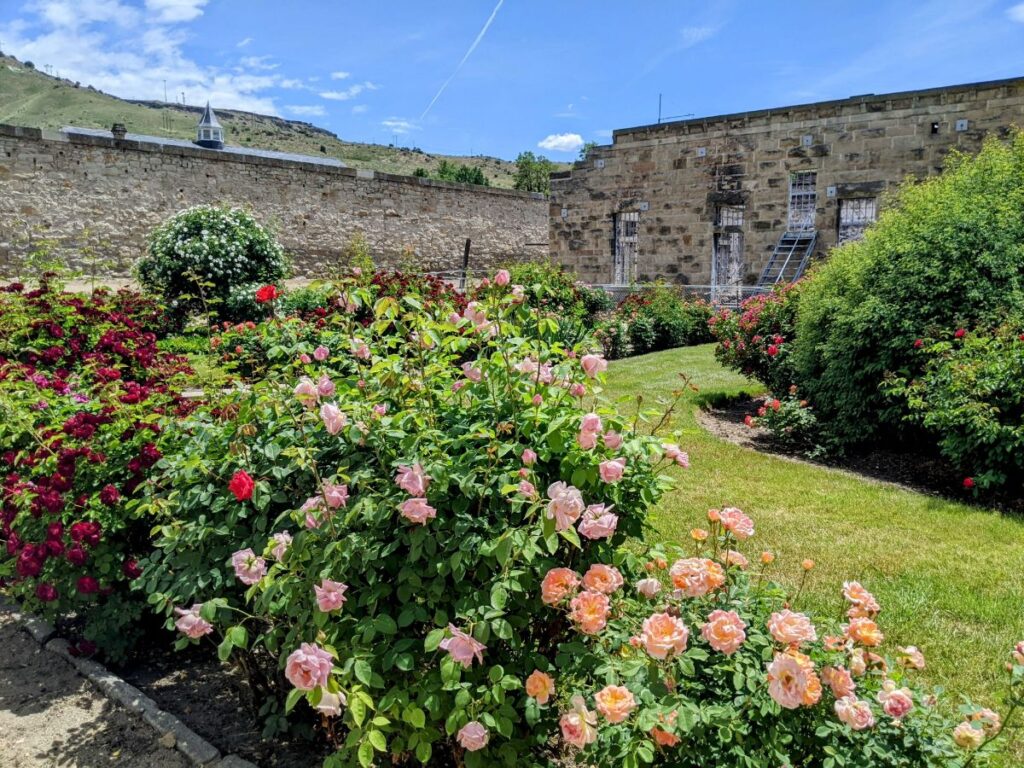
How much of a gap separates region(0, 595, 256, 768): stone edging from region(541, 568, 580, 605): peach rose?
1.38 m

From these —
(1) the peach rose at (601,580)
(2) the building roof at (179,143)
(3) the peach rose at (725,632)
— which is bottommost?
(3) the peach rose at (725,632)

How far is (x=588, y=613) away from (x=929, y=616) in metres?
2.54

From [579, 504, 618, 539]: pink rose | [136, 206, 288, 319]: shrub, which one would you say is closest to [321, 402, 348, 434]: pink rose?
[579, 504, 618, 539]: pink rose

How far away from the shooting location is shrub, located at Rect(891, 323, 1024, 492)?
16.2 feet

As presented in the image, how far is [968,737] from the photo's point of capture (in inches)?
64.4

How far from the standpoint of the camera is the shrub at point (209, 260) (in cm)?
1048

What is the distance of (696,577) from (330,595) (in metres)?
1.02

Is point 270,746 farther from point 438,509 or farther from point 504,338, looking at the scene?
point 504,338

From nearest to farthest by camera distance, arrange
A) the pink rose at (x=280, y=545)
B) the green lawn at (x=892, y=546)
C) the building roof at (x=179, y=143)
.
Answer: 1. the pink rose at (x=280, y=545)
2. the green lawn at (x=892, y=546)
3. the building roof at (x=179, y=143)

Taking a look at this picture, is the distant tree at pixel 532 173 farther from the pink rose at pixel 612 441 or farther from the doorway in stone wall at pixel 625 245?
the pink rose at pixel 612 441

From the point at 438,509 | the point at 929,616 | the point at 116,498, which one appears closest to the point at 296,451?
the point at 438,509

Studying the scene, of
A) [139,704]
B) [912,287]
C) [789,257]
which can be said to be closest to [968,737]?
[139,704]

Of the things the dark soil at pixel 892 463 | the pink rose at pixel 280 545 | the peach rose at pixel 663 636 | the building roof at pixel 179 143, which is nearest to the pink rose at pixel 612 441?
the peach rose at pixel 663 636

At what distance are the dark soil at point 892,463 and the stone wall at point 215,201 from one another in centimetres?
827
